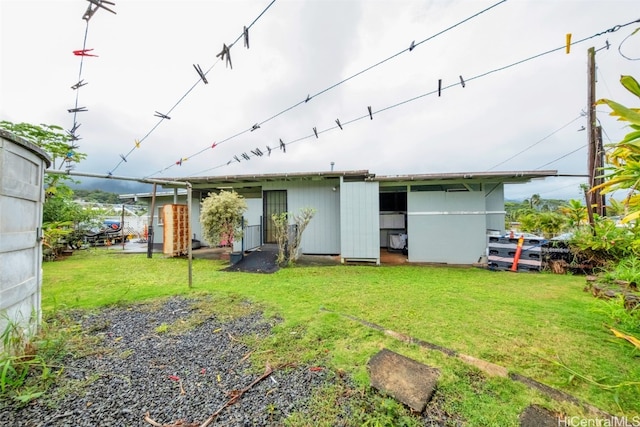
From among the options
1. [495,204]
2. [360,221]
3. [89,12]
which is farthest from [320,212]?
[89,12]

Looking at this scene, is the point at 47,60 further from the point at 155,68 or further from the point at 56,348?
the point at 56,348

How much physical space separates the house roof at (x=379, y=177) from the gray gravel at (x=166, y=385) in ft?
11.6

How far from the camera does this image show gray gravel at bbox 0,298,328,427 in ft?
4.75

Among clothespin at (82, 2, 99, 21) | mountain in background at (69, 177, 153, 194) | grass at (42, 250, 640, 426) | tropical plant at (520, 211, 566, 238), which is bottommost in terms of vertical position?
grass at (42, 250, 640, 426)

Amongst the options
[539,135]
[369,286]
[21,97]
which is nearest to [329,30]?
[369,286]

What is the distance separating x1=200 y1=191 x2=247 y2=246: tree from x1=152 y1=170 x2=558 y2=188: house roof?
1.27 metres

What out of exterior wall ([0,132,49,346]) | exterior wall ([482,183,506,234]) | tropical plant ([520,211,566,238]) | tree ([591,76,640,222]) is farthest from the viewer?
exterior wall ([482,183,506,234])

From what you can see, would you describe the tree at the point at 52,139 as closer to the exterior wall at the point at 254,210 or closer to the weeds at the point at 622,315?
the exterior wall at the point at 254,210

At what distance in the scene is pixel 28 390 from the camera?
5.35 feet

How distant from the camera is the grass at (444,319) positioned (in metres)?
1.67

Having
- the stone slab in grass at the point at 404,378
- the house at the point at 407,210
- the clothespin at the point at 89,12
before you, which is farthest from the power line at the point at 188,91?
the stone slab in grass at the point at 404,378

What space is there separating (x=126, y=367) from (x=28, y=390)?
543mm

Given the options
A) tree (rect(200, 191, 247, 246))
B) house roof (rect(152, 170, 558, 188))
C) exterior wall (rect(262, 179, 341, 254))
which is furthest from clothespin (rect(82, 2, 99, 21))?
exterior wall (rect(262, 179, 341, 254))

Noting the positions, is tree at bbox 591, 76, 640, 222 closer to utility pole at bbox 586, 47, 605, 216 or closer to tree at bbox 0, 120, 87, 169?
utility pole at bbox 586, 47, 605, 216
